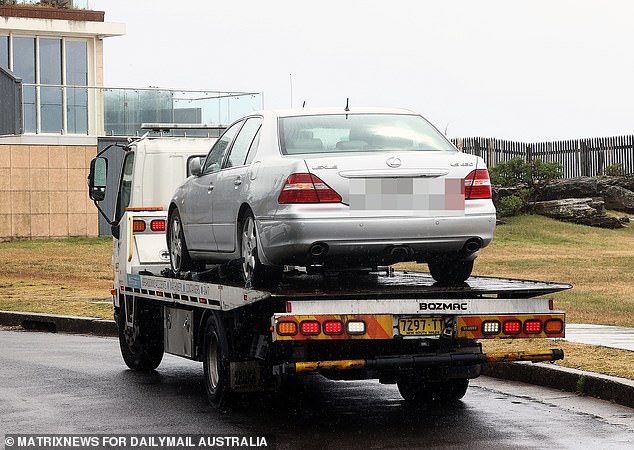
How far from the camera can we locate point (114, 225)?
14.7 metres

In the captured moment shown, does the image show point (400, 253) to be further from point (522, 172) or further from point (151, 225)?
point (522, 172)

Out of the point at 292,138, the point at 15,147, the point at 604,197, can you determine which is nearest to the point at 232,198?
the point at 292,138

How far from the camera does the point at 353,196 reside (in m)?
9.51

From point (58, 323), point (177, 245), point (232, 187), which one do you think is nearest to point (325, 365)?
point (232, 187)

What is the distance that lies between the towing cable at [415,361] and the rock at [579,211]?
31989 millimetres

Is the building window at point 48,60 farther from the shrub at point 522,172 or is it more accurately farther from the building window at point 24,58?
the shrub at point 522,172

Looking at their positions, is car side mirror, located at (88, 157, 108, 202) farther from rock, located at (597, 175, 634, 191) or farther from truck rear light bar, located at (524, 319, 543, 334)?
rock, located at (597, 175, 634, 191)

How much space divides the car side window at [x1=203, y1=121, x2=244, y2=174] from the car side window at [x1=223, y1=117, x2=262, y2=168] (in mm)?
166

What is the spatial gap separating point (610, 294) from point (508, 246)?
43.4 ft

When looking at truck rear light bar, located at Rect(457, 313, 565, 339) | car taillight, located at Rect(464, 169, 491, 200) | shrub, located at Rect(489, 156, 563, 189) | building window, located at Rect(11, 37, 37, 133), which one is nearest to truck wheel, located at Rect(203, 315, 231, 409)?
truck rear light bar, located at Rect(457, 313, 565, 339)

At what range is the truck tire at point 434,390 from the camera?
10.9 metres

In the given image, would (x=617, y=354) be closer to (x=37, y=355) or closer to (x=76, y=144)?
(x=37, y=355)

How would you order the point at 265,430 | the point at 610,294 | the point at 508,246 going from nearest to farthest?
the point at 265,430
the point at 610,294
the point at 508,246

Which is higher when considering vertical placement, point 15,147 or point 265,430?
point 15,147
